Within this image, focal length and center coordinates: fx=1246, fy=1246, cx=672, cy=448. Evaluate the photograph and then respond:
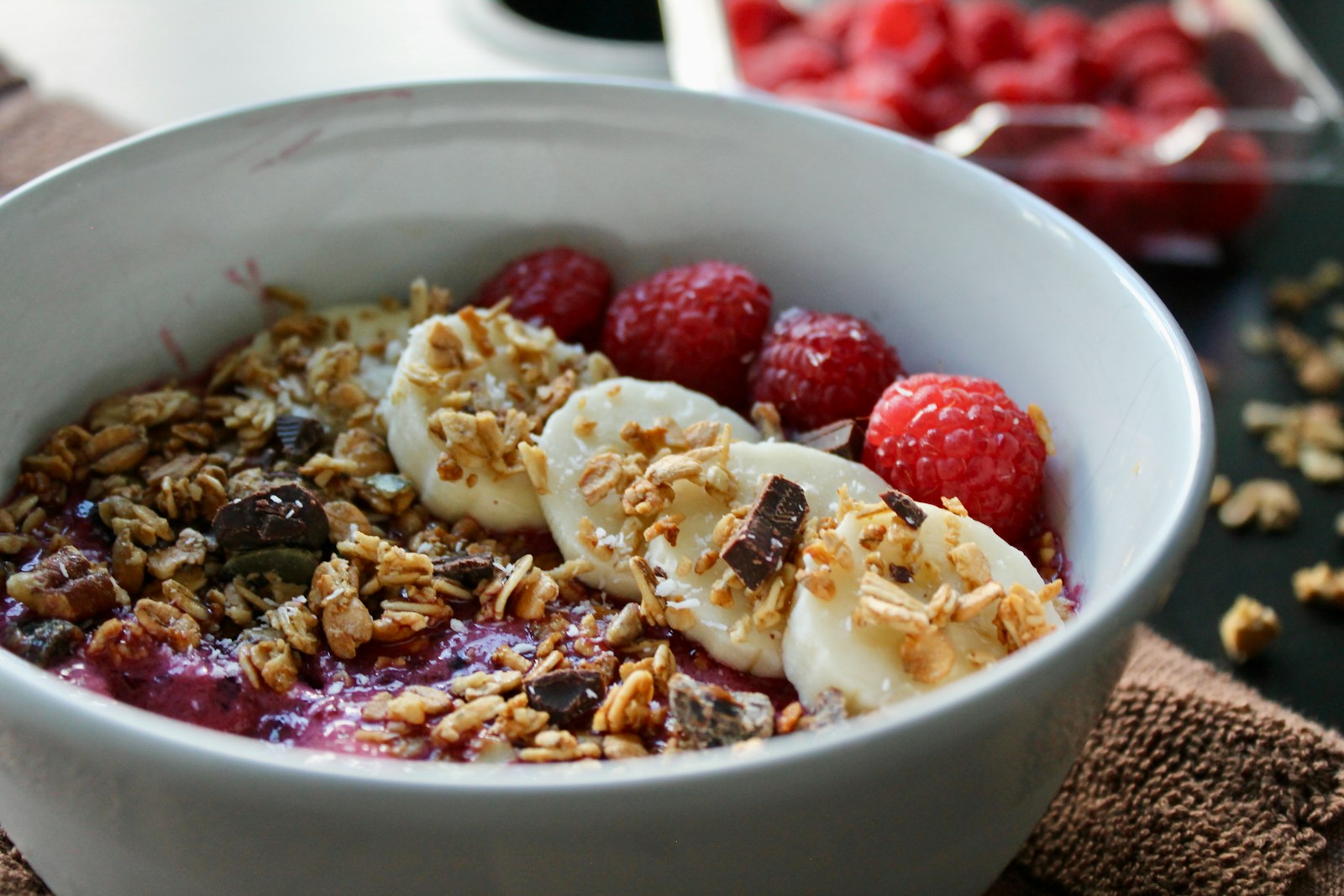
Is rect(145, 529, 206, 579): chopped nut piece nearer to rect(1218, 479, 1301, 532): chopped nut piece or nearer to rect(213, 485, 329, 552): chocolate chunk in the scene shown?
rect(213, 485, 329, 552): chocolate chunk

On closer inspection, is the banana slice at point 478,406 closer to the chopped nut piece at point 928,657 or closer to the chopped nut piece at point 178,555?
the chopped nut piece at point 178,555

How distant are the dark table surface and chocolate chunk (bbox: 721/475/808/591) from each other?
506mm

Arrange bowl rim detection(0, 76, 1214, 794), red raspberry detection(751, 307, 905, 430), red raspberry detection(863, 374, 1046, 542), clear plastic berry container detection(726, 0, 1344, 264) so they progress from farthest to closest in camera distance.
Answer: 1. clear plastic berry container detection(726, 0, 1344, 264)
2. red raspberry detection(751, 307, 905, 430)
3. red raspberry detection(863, 374, 1046, 542)
4. bowl rim detection(0, 76, 1214, 794)

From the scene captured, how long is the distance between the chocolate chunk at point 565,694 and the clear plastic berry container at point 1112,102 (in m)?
1.25

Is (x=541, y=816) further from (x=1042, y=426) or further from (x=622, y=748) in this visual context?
(x=1042, y=426)

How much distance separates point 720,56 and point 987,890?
4.80 feet

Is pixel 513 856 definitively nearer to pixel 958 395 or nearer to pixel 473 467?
pixel 473 467

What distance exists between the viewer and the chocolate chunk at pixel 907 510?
0.93 m

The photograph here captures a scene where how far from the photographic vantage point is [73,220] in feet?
3.66

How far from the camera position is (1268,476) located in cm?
164

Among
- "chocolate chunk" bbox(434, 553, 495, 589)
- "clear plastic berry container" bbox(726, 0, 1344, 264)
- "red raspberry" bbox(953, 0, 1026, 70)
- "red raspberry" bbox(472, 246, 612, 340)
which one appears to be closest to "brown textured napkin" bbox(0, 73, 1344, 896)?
"chocolate chunk" bbox(434, 553, 495, 589)

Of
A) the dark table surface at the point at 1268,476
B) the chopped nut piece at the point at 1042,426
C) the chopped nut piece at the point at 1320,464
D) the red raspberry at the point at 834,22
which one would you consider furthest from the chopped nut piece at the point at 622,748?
the red raspberry at the point at 834,22

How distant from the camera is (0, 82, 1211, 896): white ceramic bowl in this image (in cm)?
63

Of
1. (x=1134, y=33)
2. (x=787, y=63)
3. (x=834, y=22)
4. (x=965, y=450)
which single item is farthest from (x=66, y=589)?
(x=1134, y=33)
